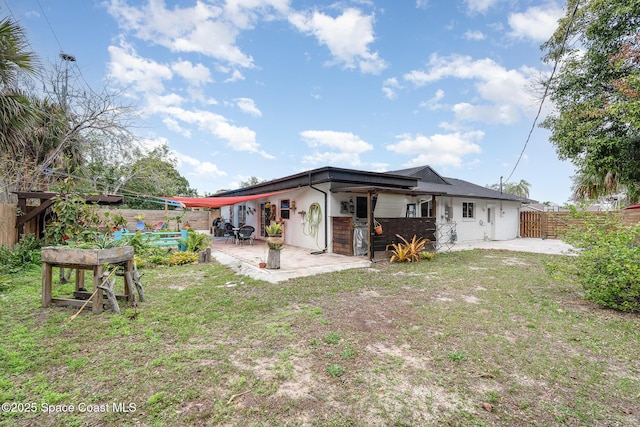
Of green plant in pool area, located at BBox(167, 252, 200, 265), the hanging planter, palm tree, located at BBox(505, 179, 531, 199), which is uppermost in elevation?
palm tree, located at BBox(505, 179, 531, 199)

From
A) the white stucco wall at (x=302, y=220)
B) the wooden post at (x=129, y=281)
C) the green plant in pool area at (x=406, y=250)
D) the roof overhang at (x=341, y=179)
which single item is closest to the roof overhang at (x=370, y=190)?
the roof overhang at (x=341, y=179)

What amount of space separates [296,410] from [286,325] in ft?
5.71

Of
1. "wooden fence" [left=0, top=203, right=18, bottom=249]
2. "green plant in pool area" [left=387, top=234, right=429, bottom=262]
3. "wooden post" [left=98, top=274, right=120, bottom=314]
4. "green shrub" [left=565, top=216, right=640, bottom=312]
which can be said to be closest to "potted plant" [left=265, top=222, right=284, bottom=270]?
"wooden post" [left=98, top=274, right=120, bottom=314]

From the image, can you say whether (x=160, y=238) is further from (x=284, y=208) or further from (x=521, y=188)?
(x=521, y=188)

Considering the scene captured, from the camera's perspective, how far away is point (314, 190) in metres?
10.6

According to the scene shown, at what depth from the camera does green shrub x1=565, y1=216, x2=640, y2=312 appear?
4246mm

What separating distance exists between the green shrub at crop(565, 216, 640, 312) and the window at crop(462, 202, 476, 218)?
1007cm

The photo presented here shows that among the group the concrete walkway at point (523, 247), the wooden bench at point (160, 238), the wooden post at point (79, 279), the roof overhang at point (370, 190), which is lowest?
the concrete walkway at point (523, 247)

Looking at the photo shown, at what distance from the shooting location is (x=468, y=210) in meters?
15.2

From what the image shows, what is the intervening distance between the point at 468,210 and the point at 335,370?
48.3 ft

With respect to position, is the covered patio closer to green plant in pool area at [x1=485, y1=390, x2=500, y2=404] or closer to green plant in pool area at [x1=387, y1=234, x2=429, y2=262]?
green plant in pool area at [x1=387, y1=234, x2=429, y2=262]

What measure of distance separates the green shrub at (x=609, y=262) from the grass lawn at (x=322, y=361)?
1.00 feet

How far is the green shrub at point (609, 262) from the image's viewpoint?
13.9ft

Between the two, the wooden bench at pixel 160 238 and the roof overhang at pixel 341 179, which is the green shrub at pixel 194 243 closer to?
the wooden bench at pixel 160 238
